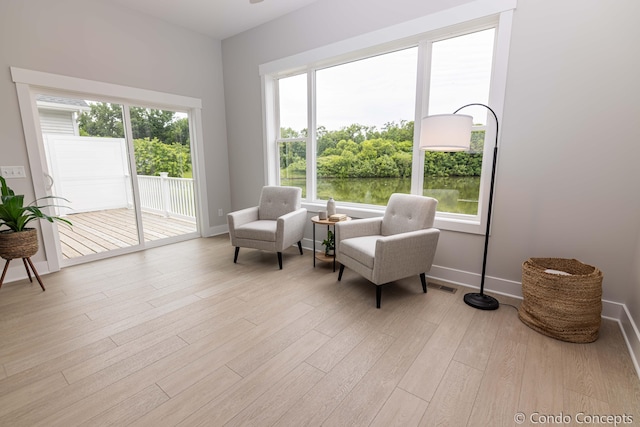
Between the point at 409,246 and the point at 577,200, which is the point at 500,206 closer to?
the point at 577,200

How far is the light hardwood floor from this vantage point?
1.35 meters

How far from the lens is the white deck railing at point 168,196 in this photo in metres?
3.99

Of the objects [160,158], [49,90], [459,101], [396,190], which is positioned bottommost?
[396,190]

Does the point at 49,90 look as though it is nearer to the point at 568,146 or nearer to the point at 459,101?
the point at 459,101

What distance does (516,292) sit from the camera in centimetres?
246

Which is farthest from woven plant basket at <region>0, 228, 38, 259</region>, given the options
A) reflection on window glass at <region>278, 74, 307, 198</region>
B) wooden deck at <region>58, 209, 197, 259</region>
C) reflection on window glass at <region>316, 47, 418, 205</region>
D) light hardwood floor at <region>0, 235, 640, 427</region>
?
reflection on window glass at <region>316, 47, 418, 205</region>

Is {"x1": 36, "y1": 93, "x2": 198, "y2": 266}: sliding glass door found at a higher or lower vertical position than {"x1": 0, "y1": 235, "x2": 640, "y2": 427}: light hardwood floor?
higher

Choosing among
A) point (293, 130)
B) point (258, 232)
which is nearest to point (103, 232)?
point (258, 232)

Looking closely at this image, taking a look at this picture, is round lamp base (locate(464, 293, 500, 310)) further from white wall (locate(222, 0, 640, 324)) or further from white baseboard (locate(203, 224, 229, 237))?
white baseboard (locate(203, 224, 229, 237))

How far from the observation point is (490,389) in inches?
58.2

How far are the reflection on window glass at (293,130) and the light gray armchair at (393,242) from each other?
1.35m

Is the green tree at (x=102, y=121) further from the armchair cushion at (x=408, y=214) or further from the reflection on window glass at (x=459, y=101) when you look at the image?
the reflection on window glass at (x=459, y=101)

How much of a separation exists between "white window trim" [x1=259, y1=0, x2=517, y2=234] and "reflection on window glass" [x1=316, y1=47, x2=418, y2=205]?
11cm

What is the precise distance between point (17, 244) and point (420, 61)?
4.06m
